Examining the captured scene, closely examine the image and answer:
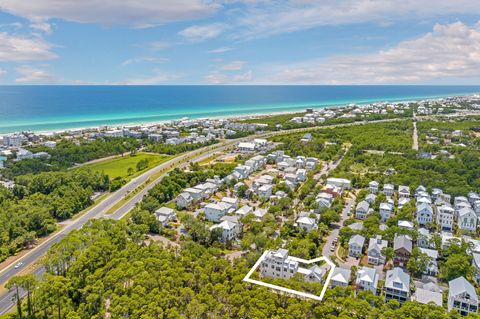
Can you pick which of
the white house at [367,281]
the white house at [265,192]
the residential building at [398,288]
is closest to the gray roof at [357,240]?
the white house at [367,281]

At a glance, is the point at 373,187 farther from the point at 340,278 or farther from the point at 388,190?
the point at 340,278

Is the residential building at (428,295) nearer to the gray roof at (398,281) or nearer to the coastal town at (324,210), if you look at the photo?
the coastal town at (324,210)

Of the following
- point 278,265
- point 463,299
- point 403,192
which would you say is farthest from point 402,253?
point 403,192

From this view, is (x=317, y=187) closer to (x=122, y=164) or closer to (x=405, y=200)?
(x=405, y=200)

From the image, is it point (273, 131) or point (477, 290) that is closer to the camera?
point (477, 290)

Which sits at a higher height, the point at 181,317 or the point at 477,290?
the point at 181,317

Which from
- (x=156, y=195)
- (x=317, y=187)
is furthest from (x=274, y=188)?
(x=156, y=195)

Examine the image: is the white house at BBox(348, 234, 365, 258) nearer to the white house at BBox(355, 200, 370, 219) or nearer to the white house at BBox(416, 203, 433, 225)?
the white house at BBox(355, 200, 370, 219)
